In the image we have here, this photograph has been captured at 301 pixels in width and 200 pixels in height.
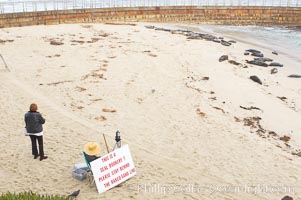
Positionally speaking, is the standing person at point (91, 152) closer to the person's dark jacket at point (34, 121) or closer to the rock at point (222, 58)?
the person's dark jacket at point (34, 121)

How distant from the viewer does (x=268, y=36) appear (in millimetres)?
39969

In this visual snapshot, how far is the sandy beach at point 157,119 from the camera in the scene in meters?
9.28

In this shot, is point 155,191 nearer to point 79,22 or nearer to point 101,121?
point 101,121

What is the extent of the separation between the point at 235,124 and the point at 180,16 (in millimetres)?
36089

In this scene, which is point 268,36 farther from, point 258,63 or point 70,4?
point 70,4

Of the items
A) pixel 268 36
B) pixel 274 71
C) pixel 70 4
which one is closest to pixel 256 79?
pixel 274 71

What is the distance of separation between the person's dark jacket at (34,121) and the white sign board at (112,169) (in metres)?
2.05

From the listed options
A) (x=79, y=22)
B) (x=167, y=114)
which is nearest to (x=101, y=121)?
(x=167, y=114)

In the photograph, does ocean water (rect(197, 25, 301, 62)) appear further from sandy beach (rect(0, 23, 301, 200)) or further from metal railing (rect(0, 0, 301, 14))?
metal railing (rect(0, 0, 301, 14))

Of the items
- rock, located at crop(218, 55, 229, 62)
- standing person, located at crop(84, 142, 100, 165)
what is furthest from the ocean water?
standing person, located at crop(84, 142, 100, 165)

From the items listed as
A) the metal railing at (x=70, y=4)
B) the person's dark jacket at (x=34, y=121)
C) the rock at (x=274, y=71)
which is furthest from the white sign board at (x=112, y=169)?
the metal railing at (x=70, y=4)

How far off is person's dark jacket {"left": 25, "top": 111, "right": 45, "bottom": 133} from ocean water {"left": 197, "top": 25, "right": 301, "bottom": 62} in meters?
Result: 23.0

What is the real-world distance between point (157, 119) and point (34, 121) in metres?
5.16

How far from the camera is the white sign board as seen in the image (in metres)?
8.61
